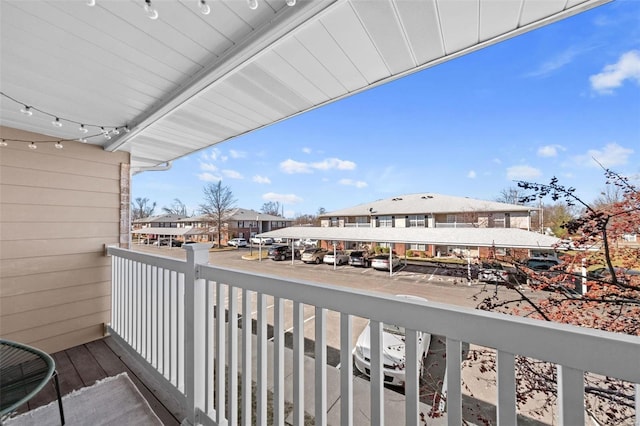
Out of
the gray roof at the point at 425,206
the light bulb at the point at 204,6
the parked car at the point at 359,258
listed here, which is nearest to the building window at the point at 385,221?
the gray roof at the point at 425,206

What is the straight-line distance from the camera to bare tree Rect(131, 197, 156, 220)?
318 centimetres

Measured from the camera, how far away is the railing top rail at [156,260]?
5.43 ft

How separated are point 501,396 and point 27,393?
1868 millimetres

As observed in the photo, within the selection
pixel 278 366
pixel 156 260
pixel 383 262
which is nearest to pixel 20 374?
pixel 156 260

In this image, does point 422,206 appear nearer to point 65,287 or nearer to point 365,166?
point 365,166

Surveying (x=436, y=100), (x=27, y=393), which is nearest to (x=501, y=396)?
(x=27, y=393)

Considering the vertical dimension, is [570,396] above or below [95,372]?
above

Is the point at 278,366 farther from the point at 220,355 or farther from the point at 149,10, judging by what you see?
the point at 149,10

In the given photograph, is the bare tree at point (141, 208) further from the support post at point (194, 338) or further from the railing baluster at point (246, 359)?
the railing baluster at point (246, 359)

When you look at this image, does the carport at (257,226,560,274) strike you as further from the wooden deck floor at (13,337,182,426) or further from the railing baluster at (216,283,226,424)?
the wooden deck floor at (13,337,182,426)

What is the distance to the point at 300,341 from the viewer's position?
1077mm

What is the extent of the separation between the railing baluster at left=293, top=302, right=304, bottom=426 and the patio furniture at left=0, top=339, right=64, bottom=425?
1.13 meters

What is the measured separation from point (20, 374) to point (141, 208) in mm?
2422

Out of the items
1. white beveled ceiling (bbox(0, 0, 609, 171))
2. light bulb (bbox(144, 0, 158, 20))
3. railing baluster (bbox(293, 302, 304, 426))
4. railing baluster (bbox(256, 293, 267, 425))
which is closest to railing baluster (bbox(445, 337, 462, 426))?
railing baluster (bbox(293, 302, 304, 426))
